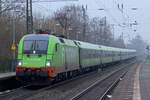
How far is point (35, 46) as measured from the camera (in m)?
18.6

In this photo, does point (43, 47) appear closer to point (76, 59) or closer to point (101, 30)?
point (76, 59)

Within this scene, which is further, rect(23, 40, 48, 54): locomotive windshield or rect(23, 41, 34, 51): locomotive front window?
rect(23, 41, 34, 51): locomotive front window

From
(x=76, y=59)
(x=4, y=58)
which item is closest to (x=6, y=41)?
(x=4, y=58)

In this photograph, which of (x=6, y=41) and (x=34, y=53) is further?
(x=6, y=41)

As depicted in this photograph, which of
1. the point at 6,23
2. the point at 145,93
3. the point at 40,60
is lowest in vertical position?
the point at 145,93

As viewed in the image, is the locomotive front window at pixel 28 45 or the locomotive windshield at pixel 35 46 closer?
the locomotive windshield at pixel 35 46

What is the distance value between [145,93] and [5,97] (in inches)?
274

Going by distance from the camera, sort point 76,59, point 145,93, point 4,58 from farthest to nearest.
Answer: point 4,58 < point 76,59 < point 145,93

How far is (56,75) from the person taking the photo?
19.0 metres

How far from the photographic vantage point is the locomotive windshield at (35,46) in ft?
60.1

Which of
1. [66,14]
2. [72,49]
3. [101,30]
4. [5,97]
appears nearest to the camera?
[5,97]

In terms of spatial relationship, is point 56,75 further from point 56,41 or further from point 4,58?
point 4,58

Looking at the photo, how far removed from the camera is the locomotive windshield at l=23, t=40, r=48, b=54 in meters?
18.3

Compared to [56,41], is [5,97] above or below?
below
